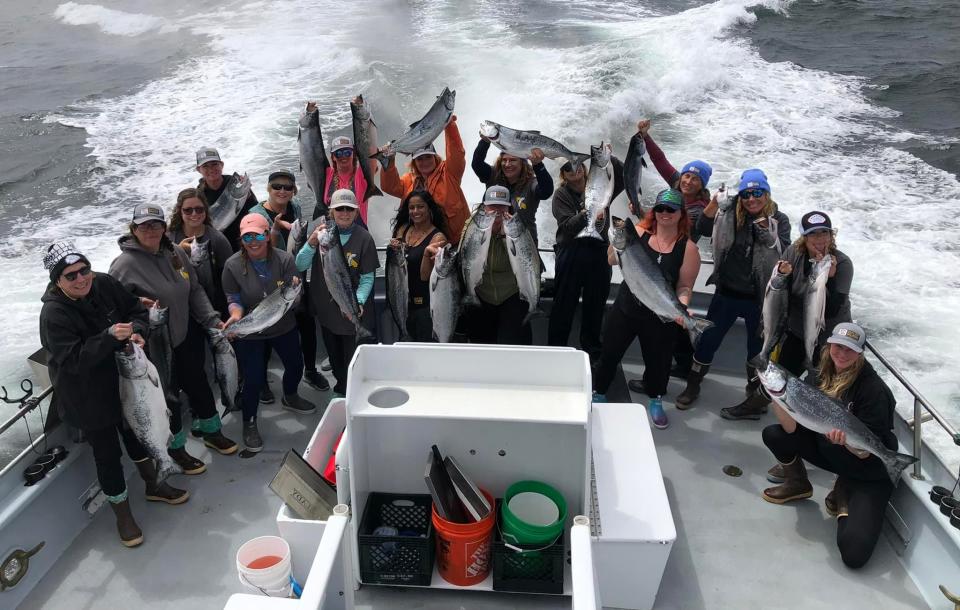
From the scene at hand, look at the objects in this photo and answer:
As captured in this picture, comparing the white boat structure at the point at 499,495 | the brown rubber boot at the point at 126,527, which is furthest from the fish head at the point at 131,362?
the brown rubber boot at the point at 126,527

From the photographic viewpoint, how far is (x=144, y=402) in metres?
3.89

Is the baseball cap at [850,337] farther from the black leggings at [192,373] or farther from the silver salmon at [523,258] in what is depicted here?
the black leggings at [192,373]

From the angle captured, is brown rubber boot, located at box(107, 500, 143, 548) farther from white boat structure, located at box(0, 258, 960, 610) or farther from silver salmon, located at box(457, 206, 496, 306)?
silver salmon, located at box(457, 206, 496, 306)

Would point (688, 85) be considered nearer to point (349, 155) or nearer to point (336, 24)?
point (336, 24)

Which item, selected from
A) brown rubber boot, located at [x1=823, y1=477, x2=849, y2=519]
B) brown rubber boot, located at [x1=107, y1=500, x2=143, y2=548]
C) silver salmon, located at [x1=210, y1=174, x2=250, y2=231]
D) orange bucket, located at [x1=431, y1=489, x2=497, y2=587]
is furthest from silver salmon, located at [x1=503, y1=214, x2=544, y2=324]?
brown rubber boot, located at [x1=107, y1=500, x2=143, y2=548]

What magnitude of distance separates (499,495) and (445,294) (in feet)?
5.30

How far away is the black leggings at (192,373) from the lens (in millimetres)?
4492

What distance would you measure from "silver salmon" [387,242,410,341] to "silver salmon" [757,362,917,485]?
7.89 feet

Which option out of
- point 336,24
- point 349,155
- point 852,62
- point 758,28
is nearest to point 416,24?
point 336,24

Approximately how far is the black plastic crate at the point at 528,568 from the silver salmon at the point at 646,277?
6.04 feet

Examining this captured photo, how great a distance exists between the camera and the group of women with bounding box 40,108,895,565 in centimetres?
383

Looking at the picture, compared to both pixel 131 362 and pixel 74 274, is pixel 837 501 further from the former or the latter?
pixel 74 274

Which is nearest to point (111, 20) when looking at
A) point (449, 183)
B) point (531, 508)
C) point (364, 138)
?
point (364, 138)

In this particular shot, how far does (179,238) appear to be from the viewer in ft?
15.7
